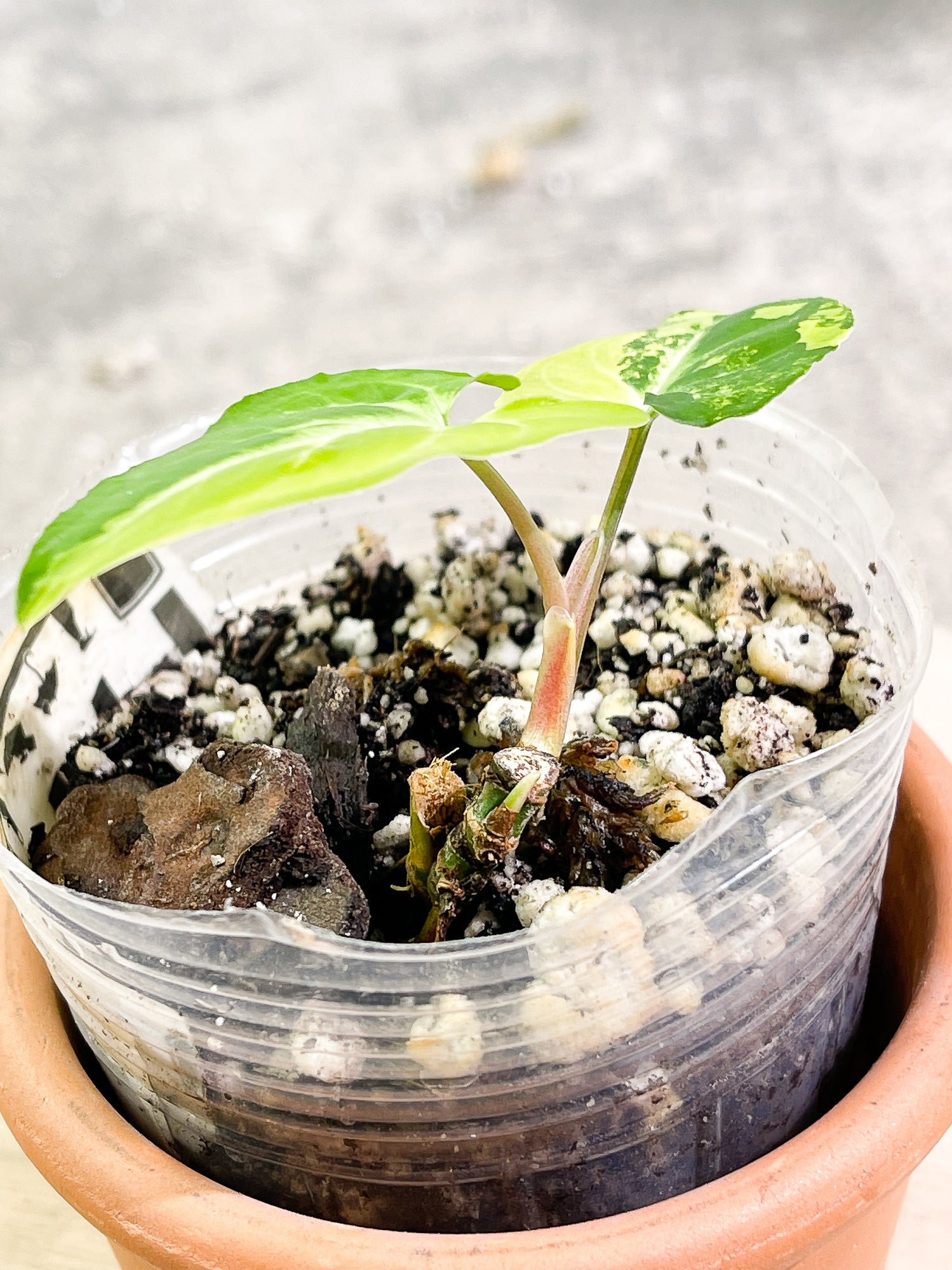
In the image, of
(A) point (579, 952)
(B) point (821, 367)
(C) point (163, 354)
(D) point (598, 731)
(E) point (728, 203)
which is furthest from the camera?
(E) point (728, 203)

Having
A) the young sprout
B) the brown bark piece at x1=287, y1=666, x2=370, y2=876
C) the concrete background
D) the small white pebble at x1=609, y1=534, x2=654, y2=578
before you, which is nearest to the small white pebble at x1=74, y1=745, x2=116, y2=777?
the brown bark piece at x1=287, y1=666, x2=370, y2=876

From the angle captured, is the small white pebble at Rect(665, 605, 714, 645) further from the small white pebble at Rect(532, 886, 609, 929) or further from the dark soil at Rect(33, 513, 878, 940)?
the small white pebble at Rect(532, 886, 609, 929)

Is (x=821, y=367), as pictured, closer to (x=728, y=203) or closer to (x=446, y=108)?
(x=728, y=203)

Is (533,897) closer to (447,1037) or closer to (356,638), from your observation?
(447,1037)

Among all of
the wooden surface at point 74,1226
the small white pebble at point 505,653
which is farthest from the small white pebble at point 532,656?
the wooden surface at point 74,1226

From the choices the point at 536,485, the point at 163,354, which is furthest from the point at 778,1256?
Answer: the point at 163,354
